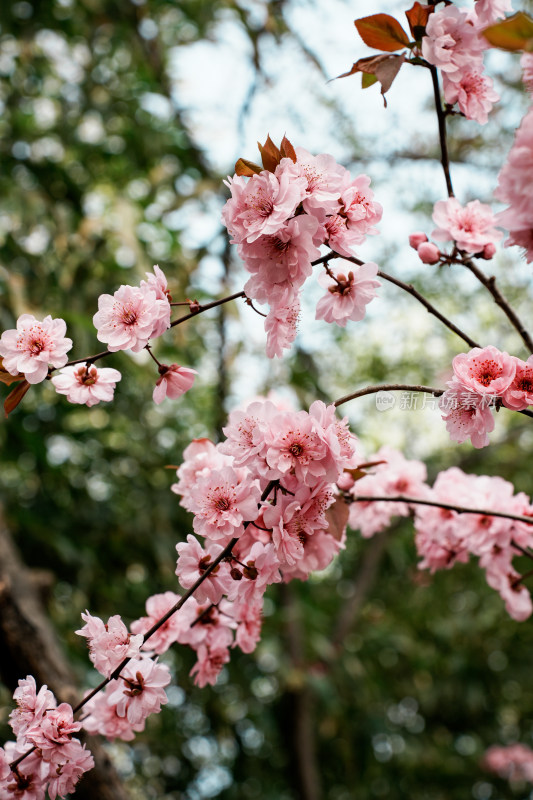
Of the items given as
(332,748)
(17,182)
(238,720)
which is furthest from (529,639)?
(17,182)

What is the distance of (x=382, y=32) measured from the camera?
675mm

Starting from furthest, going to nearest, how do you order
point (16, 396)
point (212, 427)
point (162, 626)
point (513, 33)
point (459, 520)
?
point (212, 427) → point (459, 520) → point (162, 626) → point (16, 396) → point (513, 33)

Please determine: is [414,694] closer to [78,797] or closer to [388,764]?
[388,764]

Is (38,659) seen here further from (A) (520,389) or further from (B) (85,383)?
(A) (520,389)

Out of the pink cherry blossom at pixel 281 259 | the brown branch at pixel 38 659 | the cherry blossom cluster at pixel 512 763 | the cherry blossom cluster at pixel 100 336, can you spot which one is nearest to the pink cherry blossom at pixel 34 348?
the cherry blossom cluster at pixel 100 336

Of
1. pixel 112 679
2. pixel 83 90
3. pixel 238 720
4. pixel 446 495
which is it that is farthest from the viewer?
pixel 238 720

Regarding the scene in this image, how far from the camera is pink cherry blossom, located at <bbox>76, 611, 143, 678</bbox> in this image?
674mm

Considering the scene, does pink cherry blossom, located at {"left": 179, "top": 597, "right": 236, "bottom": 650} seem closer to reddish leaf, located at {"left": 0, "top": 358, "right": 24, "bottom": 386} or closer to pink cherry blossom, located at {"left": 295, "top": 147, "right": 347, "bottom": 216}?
reddish leaf, located at {"left": 0, "top": 358, "right": 24, "bottom": 386}

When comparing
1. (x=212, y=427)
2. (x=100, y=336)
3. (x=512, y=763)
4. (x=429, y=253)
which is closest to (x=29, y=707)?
(x=100, y=336)

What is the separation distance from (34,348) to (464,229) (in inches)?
19.4

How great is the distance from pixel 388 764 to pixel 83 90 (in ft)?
10.8

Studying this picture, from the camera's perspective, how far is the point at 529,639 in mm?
3537

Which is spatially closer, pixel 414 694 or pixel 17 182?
pixel 17 182

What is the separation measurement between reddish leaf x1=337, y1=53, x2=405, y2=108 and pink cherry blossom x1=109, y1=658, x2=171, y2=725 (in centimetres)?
63
